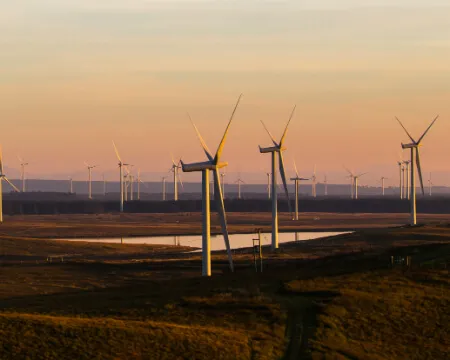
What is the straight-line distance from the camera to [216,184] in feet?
257

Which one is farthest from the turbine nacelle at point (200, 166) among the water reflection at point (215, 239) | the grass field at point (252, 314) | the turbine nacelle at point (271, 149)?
the water reflection at point (215, 239)

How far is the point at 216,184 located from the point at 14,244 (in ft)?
204

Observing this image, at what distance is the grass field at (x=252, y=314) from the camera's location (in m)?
50.4

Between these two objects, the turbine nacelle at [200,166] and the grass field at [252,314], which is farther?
the turbine nacelle at [200,166]

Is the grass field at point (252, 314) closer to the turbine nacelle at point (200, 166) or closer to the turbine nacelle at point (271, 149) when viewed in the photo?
the turbine nacelle at point (200, 166)

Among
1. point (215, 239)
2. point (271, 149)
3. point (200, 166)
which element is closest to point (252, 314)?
point (200, 166)

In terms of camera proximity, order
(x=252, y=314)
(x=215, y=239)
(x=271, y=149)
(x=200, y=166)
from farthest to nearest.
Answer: (x=215, y=239) < (x=271, y=149) < (x=200, y=166) < (x=252, y=314)

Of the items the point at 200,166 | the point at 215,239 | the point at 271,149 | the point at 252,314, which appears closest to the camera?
the point at 252,314

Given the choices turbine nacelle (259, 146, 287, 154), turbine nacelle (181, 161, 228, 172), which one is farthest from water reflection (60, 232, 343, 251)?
turbine nacelle (181, 161, 228, 172)

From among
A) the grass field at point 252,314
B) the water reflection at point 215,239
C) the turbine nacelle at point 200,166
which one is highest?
the turbine nacelle at point 200,166

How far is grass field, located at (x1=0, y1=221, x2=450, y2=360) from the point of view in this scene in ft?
165

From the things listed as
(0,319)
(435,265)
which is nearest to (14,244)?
(435,265)

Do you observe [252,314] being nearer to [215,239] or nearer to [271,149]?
[271,149]

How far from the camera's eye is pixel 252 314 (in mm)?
60375
